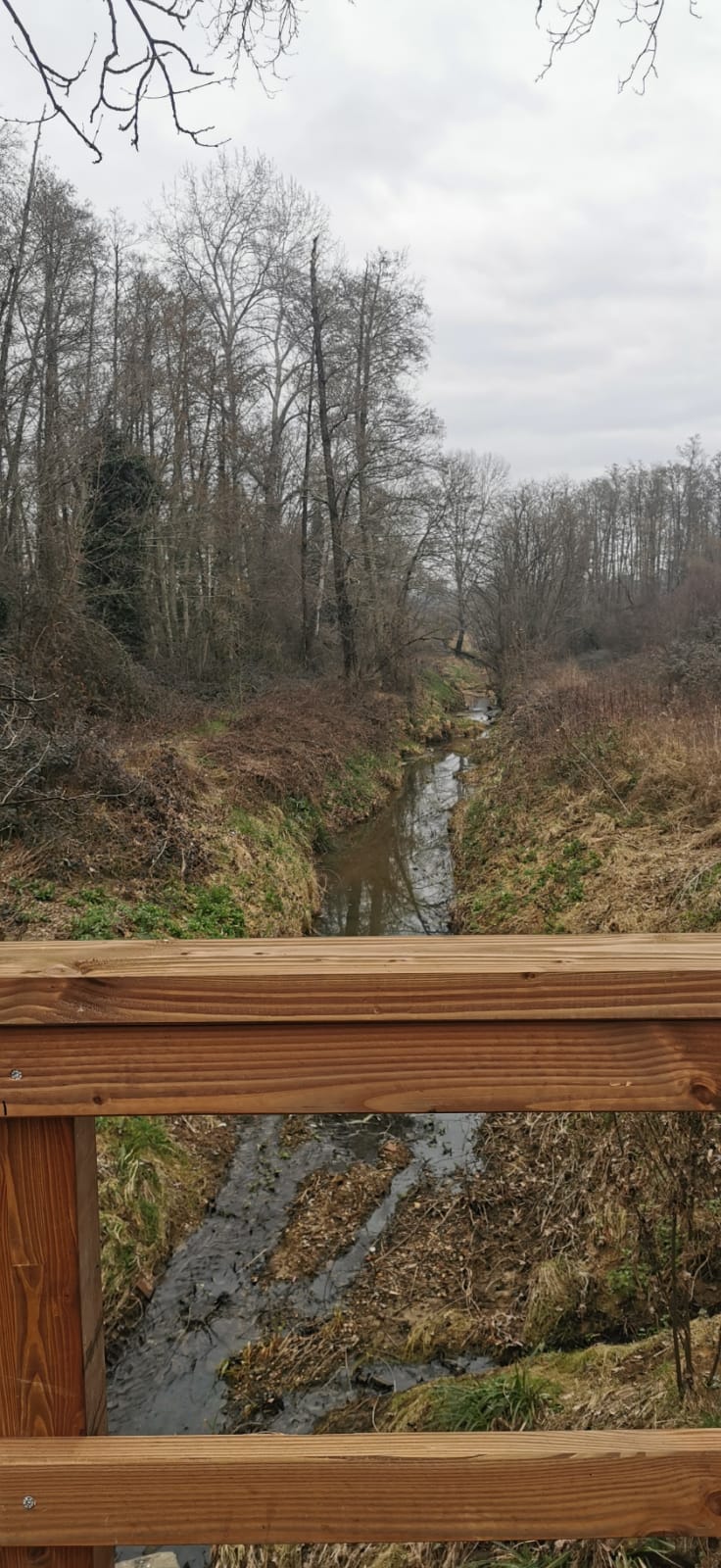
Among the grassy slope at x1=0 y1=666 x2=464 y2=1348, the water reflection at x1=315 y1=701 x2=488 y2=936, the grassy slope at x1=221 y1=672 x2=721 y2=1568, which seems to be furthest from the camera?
the water reflection at x1=315 y1=701 x2=488 y2=936

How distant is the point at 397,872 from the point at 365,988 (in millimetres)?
12612

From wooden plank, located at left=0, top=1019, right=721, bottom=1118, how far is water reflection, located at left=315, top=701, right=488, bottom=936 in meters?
8.58

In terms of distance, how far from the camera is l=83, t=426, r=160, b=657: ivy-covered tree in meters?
18.5

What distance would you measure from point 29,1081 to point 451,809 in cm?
1626

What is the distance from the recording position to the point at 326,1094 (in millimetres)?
1207

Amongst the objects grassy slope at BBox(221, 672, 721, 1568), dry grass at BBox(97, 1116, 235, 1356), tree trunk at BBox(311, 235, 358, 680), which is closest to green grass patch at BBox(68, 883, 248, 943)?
dry grass at BBox(97, 1116, 235, 1356)

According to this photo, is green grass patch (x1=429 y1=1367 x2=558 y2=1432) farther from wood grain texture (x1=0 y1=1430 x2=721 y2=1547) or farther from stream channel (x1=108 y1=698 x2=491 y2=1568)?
wood grain texture (x1=0 y1=1430 x2=721 y2=1547)

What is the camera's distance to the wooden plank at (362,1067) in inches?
47.3

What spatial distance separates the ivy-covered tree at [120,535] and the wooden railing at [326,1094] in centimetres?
1778

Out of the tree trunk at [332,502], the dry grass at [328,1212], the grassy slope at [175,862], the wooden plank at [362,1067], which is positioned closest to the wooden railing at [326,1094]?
the wooden plank at [362,1067]

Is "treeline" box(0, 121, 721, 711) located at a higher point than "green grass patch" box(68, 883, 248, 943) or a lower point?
higher

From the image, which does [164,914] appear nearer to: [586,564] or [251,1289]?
[251,1289]

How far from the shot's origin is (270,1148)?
6523mm

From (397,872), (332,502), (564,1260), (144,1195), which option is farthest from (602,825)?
(332,502)
